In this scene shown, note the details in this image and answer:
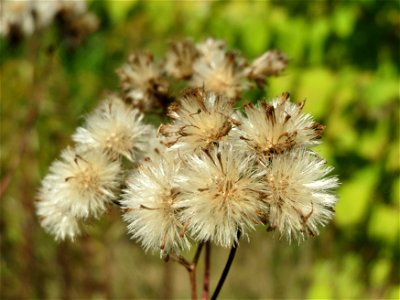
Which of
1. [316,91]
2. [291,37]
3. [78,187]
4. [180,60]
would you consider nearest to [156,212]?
[78,187]

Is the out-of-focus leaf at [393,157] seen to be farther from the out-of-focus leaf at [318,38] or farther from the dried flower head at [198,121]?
the dried flower head at [198,121]

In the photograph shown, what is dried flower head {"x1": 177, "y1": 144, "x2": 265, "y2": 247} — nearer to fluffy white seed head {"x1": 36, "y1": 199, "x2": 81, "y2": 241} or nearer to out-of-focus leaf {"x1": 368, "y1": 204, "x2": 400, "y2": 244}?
fluffy white seed head {"x1": 36, "y1": 199, "x2": 81, "y2": 241}

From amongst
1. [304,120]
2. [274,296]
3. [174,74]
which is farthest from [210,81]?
[274,296]

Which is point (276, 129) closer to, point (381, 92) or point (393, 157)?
point (381, 92)

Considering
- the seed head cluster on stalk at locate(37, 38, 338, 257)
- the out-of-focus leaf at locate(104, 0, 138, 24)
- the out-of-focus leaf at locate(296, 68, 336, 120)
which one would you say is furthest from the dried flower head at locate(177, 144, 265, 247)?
the out-of-focus leaf at locate(104, 0, 138, 24)

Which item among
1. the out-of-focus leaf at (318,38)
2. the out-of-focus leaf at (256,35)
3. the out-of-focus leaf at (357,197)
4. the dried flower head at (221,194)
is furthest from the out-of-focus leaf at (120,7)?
the dried flower head at (221,194)
